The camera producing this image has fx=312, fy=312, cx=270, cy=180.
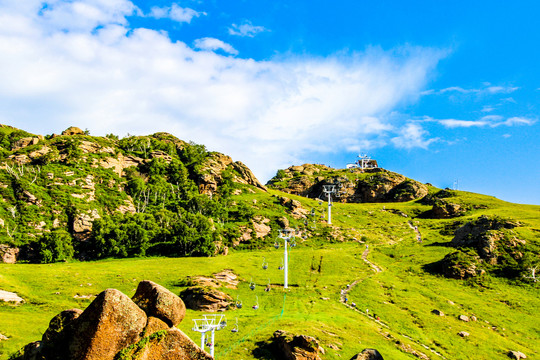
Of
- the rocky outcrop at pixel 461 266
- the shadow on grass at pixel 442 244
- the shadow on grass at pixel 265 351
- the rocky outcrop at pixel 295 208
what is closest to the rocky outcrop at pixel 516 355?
the shadow on grass at pixel 265 351

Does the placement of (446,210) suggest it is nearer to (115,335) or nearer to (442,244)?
(442,244)

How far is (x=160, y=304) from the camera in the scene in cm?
1959

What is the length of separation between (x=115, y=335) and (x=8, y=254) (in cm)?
10694

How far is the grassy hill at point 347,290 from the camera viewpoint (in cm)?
4998

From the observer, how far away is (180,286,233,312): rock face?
6500cm

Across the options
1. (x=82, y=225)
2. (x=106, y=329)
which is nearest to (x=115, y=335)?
(x=106, y=329)

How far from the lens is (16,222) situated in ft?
356

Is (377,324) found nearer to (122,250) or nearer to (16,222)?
(122,250)

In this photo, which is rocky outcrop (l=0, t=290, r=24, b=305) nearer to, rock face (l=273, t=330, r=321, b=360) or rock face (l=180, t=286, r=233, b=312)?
rock face (l=180, t=286, r=233, b=312)

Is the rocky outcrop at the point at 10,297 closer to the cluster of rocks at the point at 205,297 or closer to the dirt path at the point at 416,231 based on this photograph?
the cluster of rocks at the point at 205,297

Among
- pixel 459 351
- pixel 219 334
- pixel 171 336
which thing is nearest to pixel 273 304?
pixel 219 334

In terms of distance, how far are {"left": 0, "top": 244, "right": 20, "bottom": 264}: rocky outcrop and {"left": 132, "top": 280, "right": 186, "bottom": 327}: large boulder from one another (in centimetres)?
10412

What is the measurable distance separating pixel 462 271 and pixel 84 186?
151 m

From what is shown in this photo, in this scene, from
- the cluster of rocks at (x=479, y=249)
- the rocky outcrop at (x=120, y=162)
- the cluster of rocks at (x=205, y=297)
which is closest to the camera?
the cluster of rocks at (x=205, y=297)
